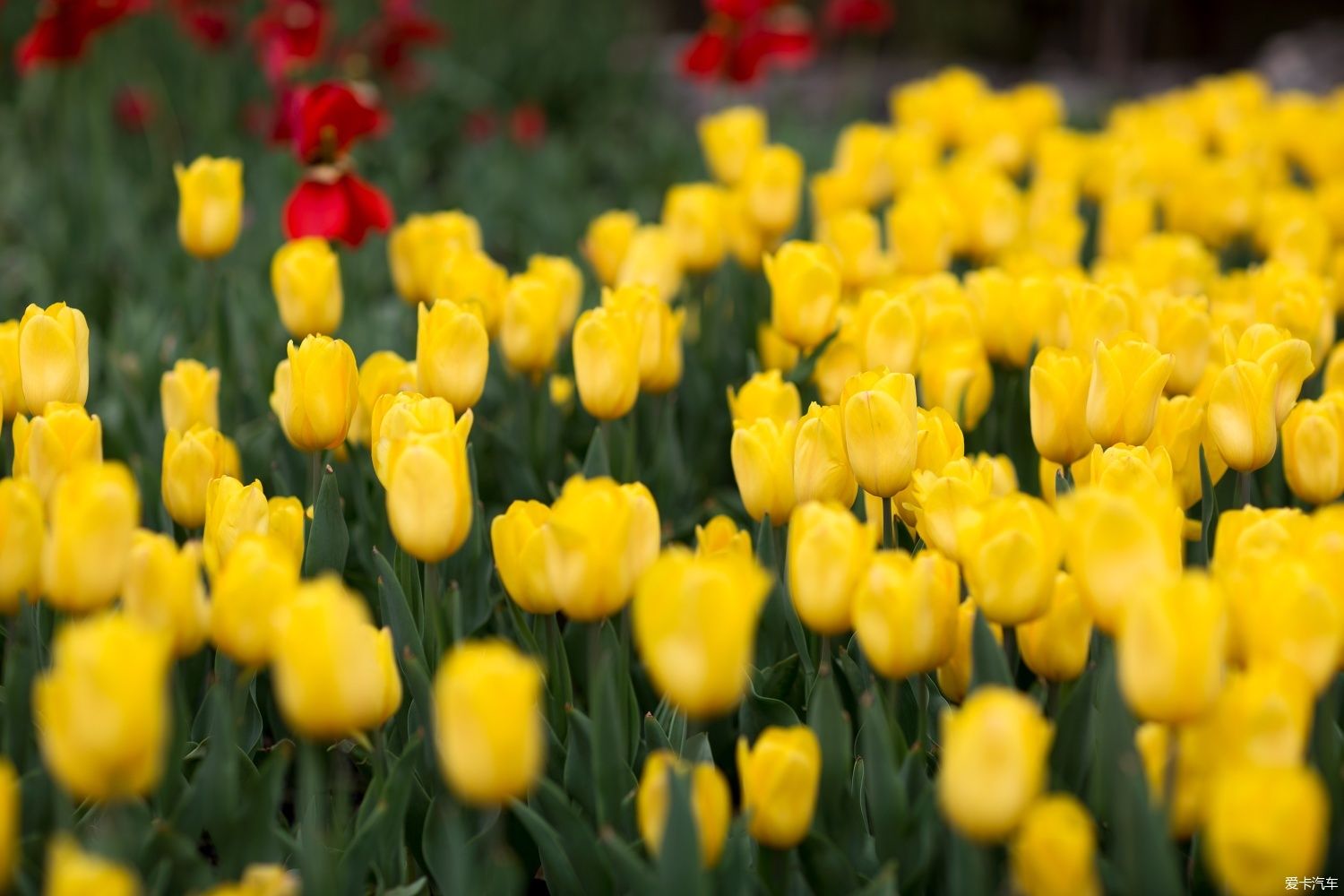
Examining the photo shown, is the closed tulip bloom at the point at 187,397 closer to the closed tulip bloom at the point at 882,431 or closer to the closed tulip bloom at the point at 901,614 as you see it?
the closed tulip bloom at the point at 882,431

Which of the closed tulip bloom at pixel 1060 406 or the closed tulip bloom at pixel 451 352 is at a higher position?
the closed tulip bloom at pixel 1060 406

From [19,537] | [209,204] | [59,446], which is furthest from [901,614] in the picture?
[209,204]

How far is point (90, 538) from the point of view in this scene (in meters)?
1.01

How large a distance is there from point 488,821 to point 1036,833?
50 cm

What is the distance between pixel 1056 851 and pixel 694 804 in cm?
27

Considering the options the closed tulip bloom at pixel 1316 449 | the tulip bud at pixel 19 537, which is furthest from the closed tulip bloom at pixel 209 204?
the closed tulip bloom at pixel 1316 449

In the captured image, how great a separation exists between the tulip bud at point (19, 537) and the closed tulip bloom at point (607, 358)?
675 millimetres

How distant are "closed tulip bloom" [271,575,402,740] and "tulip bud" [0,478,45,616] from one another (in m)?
0.27

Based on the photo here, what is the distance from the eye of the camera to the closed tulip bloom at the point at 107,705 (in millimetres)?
815

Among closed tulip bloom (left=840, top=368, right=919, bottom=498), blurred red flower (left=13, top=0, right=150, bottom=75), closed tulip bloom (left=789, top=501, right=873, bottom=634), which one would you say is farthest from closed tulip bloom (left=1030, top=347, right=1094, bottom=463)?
blurred red flower (left=13, top=0, right=150, bottom=75)

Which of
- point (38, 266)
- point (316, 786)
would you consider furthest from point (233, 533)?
point (38, 266)

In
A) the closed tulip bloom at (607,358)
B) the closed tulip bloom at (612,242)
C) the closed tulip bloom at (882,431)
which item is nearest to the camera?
the closed tulip bloom at (882,431)

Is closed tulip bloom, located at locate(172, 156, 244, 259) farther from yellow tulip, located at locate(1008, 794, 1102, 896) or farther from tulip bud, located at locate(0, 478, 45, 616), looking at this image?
yellow tulip, located at locate(1008, 794, 1102, 896)

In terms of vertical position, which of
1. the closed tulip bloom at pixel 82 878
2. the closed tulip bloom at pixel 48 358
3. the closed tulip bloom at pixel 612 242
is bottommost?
the closed tulip bloom at pixel 612 242
